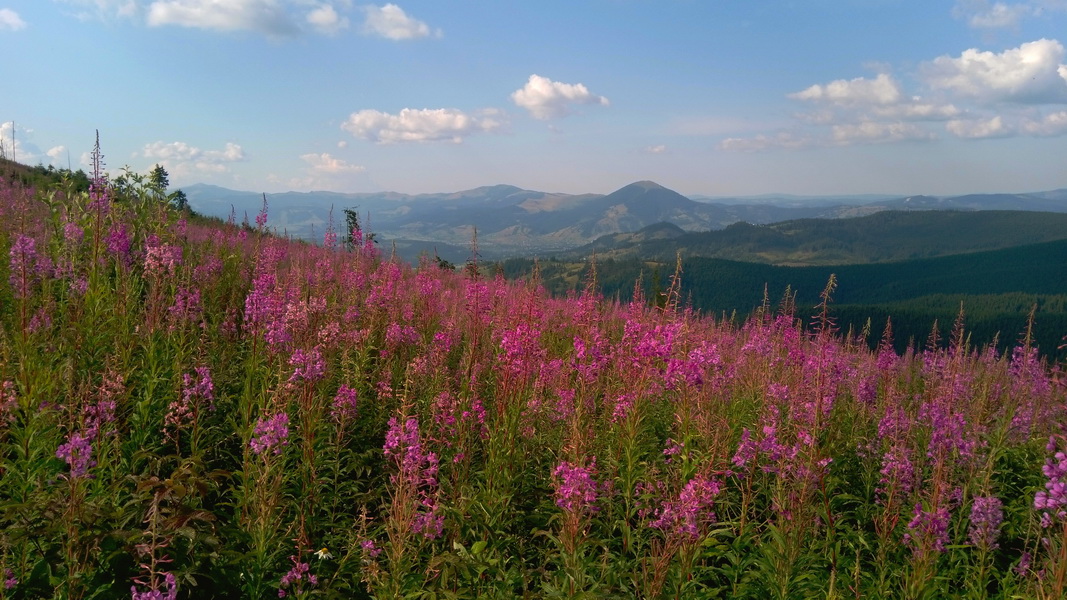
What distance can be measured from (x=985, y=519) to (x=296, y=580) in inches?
226

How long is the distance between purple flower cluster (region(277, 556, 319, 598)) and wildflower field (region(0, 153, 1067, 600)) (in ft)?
0.12

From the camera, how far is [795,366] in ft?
26.7

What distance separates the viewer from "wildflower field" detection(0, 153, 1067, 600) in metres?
3.60

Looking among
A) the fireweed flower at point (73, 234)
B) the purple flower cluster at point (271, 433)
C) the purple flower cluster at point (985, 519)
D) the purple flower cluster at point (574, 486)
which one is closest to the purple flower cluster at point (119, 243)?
the fireweed flower at point (73, 234)

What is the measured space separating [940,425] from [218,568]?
276 inches

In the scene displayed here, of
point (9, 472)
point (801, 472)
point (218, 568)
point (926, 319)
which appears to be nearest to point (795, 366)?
point (801, 472)

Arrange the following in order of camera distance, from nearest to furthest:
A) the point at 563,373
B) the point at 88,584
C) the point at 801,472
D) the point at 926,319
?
1. the point at 88,584
2. the point at 801,472
3. the point at 563,373
4. the point at 926,319

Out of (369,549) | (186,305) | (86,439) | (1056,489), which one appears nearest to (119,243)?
(186,305)

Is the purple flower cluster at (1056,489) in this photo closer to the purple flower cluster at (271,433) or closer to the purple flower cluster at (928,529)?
the purple flower cluster at (928,529)

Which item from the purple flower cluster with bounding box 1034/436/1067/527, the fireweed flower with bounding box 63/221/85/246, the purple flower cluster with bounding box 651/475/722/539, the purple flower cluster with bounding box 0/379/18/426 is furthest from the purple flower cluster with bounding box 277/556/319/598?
the fireweed flower with bounding box 63/221/85/246

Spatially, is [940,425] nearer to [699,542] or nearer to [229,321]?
[699,542]

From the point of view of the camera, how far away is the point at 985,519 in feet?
15.5

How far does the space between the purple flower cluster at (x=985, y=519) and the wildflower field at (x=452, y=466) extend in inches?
1.2

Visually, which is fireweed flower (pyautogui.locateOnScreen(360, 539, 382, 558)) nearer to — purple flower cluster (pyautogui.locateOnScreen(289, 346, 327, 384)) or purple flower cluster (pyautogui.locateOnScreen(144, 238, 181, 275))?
purple flower cluster (pyautogui.locateOnScreen(289, 346, 327, 384))
